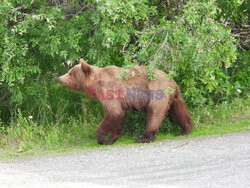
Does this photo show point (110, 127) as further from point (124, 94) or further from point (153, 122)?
point (153, 122)

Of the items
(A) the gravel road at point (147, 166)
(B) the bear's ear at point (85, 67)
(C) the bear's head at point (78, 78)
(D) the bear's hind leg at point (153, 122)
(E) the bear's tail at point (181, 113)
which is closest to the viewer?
(A) the gravel road at point (147, 166)

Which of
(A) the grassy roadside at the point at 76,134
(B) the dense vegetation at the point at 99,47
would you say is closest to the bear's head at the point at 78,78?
(B) the dense vegetation at the point at 99,47

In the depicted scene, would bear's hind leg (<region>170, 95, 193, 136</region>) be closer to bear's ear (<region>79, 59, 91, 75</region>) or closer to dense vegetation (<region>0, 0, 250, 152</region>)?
dense vegetation (<region>0, 0, 250, 152</region>)

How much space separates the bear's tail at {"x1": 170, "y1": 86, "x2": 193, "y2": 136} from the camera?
23.9ft

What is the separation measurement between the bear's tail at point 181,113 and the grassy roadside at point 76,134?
7.3 inches

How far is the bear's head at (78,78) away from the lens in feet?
23.4

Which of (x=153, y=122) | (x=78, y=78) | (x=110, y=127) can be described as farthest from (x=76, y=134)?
(x=153, y=122)

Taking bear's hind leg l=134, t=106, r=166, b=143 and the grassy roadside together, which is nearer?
bear's hind leg l=134, t=106, r=166, b=143

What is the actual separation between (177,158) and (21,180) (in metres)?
2.47

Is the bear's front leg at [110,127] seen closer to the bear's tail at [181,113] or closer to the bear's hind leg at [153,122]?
the bear's hind leg at [153,122]

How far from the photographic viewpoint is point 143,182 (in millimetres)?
4711

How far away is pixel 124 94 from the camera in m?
7.04

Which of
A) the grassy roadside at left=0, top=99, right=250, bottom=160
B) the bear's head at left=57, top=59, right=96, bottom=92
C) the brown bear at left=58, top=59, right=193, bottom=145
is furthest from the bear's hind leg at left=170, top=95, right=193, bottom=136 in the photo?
the bear's head at left=57, top=59, right=96, bottom=92

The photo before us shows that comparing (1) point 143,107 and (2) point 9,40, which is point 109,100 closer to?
(1) point 143,107
